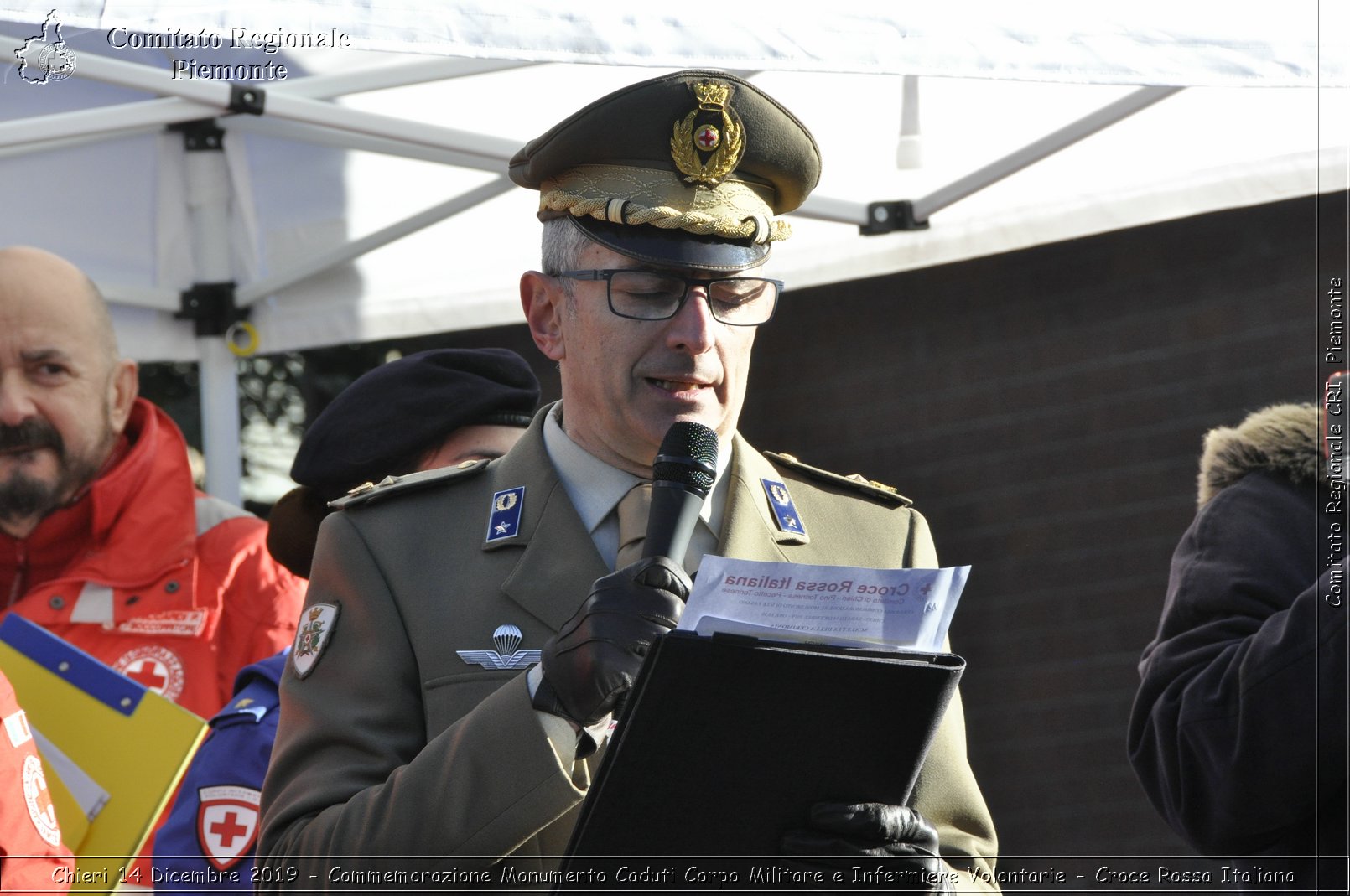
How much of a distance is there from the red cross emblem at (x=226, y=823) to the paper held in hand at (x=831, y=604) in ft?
5.28

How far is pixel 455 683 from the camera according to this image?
7.37 feet

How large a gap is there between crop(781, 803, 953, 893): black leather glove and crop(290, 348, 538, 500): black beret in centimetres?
180

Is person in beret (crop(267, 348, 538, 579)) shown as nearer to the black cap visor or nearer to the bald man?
the bald man

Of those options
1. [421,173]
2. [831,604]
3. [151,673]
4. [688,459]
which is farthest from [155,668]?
[831,604]

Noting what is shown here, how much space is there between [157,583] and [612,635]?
2.73 m

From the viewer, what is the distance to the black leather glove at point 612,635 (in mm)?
1851

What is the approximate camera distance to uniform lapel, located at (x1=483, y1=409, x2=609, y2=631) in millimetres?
2309

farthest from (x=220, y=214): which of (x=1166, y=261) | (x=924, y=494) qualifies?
(x=1166, y=261)

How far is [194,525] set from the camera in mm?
4391

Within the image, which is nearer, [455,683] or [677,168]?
[455,683]

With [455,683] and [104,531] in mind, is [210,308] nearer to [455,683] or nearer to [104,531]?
[104,531]

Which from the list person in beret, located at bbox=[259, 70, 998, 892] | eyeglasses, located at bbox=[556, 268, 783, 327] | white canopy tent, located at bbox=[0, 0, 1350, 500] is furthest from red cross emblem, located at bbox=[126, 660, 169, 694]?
eyeglasses, located at bbox=[556, 268, 783, 327]

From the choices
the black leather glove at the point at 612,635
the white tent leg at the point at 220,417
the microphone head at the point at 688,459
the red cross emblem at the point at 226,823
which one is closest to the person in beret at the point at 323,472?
the red cross emblem at the point at 226,823

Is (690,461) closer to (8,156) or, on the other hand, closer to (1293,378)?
(8,156)
